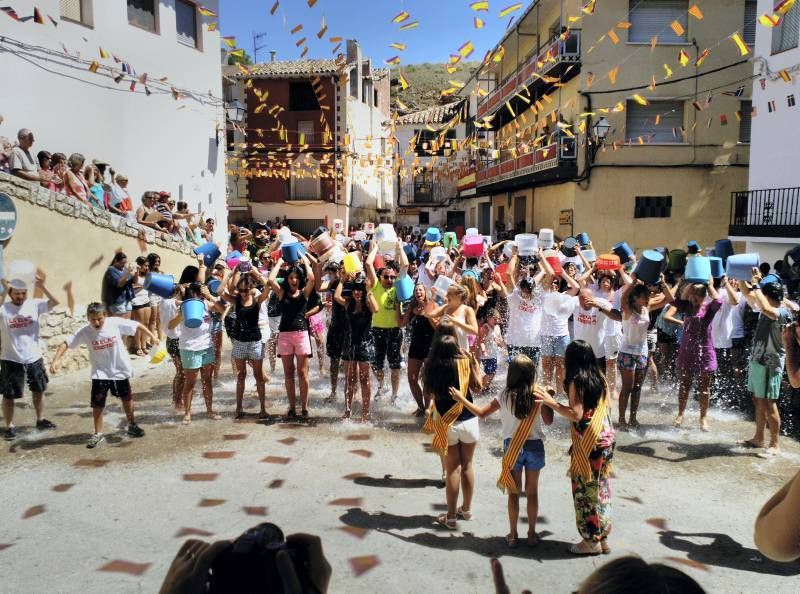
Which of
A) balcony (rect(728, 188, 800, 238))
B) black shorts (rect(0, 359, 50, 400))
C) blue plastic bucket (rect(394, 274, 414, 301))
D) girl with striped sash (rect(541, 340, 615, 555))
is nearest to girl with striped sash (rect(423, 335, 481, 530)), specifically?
girl with striped sash (rect(541, 340, 615, 555))

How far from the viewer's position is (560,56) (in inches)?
738

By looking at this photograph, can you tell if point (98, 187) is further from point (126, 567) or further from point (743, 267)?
point (743, 267)

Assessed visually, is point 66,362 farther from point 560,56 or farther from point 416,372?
point 560,56

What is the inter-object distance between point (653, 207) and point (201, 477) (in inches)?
702

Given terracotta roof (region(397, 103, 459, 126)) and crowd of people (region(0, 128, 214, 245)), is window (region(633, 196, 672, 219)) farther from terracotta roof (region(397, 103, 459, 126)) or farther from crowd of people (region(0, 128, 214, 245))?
terracotta roof (region(397, 103, 459, 126))

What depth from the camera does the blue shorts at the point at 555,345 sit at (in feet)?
23.7

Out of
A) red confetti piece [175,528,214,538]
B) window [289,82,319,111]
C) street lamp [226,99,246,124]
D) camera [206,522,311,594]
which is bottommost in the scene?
red confetti piece [175,528,214,538]

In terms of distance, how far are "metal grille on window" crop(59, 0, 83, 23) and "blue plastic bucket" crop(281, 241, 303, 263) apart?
797 cm

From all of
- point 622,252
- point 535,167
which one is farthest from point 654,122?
point 622,252

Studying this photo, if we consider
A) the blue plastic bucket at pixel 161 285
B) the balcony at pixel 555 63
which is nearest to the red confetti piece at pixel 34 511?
the blue plastic bucket at pixel 161 285

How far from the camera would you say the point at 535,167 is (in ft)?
71.4

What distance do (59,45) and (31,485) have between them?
9.10 m

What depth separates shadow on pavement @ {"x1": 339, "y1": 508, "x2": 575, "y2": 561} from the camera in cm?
403

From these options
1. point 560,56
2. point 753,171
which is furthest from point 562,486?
point 560,56
